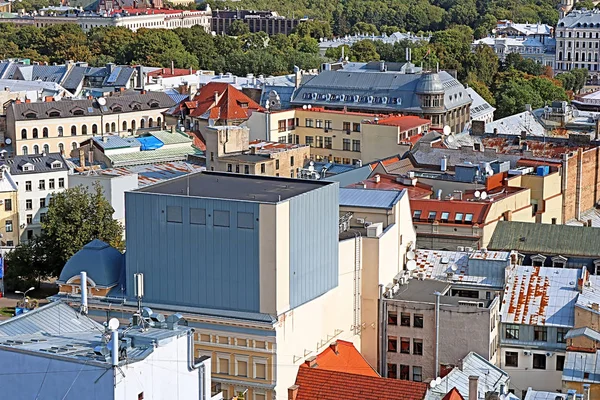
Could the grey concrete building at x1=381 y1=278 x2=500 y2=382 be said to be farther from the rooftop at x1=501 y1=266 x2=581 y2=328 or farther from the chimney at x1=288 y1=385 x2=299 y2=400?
the chimney at x1=288 y1=385 x2=299 y2=400

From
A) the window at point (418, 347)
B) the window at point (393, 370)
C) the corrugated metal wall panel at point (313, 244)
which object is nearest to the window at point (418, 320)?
the window at point (418, 347)

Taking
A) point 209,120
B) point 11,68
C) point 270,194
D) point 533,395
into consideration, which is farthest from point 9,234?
point 11,68

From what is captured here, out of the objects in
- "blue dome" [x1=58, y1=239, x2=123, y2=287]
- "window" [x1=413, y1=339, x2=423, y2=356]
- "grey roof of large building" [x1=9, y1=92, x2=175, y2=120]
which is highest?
"grey roof of large building" [x1=9, y1=92, x2=175, y2=120]

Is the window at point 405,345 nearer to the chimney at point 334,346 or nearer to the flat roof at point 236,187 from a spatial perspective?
the chimney at point 334,346

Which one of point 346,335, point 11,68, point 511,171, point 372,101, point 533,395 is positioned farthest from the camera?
point 11,68

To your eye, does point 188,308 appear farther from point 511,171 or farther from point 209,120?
point 209,120

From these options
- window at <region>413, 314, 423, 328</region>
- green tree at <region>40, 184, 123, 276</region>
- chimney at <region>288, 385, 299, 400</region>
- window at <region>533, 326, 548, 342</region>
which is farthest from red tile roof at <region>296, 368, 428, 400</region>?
green tree at <region>40, 184, 123, 276</region>
